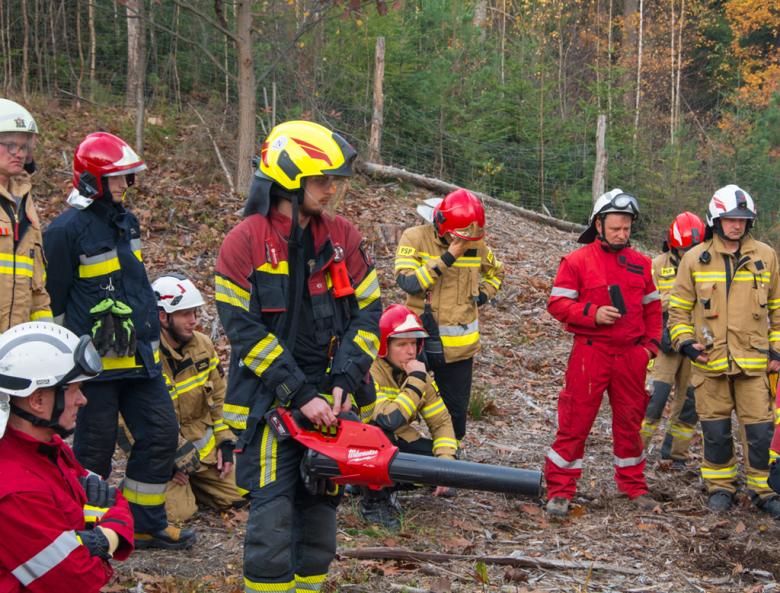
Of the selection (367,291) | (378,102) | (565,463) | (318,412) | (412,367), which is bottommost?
(565,463)

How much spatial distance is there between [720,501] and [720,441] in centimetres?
49

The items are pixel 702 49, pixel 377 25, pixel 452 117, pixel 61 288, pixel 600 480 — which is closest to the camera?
pixel 61 288

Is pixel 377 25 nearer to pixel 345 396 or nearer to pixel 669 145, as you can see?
pixel 669 145

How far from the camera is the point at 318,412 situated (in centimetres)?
309

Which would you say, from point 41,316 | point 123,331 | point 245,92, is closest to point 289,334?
point 123,331

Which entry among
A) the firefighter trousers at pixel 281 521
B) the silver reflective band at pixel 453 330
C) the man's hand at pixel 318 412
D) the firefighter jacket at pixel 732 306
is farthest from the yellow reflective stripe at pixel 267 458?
the firefighter jacket at pixel 732 306

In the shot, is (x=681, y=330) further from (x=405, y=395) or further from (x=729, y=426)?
(x=405, y=395)

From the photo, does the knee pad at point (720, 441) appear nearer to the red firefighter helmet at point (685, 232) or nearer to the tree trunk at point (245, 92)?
the red firefighter helmet at point (685, 232)

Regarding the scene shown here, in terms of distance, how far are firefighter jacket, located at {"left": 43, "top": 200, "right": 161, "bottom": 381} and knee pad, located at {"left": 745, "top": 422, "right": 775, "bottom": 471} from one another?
15.6ft

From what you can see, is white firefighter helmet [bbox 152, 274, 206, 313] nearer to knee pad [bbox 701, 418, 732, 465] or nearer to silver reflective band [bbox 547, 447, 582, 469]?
silver reflective band [bbox 547, 447, 582, 469]

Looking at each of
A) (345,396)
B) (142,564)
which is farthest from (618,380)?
(142,564)

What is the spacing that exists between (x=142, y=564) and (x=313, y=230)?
8.42 feet

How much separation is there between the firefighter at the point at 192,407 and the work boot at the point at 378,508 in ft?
3.52

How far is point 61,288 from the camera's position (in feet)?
13.9
